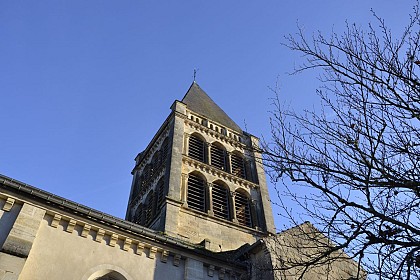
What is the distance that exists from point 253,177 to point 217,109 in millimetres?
8958

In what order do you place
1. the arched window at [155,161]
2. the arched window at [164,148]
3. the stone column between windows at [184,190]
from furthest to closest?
the arched window at [155,161], the arched window at [164,148], the stone column between windows at [184,190]

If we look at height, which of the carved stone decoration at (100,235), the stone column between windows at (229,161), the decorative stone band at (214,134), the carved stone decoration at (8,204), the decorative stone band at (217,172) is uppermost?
the decorative stone band at (214,134)

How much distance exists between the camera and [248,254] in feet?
37.4

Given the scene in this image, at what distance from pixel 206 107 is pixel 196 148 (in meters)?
6.93

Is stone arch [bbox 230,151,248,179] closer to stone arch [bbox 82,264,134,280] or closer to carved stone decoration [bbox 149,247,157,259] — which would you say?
carved stone decoration [bbox 149,247,157,259]

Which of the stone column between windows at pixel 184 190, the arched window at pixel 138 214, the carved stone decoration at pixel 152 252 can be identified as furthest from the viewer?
the arched window at pixel 138 214

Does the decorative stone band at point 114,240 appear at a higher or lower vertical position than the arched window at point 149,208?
lower

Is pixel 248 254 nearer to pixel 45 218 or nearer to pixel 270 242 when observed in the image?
pixel 270 242

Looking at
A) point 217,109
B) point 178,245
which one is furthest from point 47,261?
point 217,109

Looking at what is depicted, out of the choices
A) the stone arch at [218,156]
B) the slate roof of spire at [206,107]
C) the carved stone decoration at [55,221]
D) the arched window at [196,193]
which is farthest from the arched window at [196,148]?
the carved stone decoration at [55,221]

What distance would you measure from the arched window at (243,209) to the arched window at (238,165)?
6.23ft

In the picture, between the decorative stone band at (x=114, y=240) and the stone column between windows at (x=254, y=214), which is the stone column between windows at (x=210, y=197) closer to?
the stone column between windows at (x=254, y=214)

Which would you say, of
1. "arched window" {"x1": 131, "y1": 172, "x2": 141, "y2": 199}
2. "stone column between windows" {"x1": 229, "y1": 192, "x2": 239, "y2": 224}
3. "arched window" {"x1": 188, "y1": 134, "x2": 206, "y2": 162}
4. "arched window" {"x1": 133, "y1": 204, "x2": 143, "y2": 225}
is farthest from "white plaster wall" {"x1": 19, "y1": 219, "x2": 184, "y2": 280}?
"arched window" {"x1": 131, "y1": 172, "x2": 141, "y2": 199}

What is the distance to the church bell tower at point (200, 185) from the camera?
667 inches
